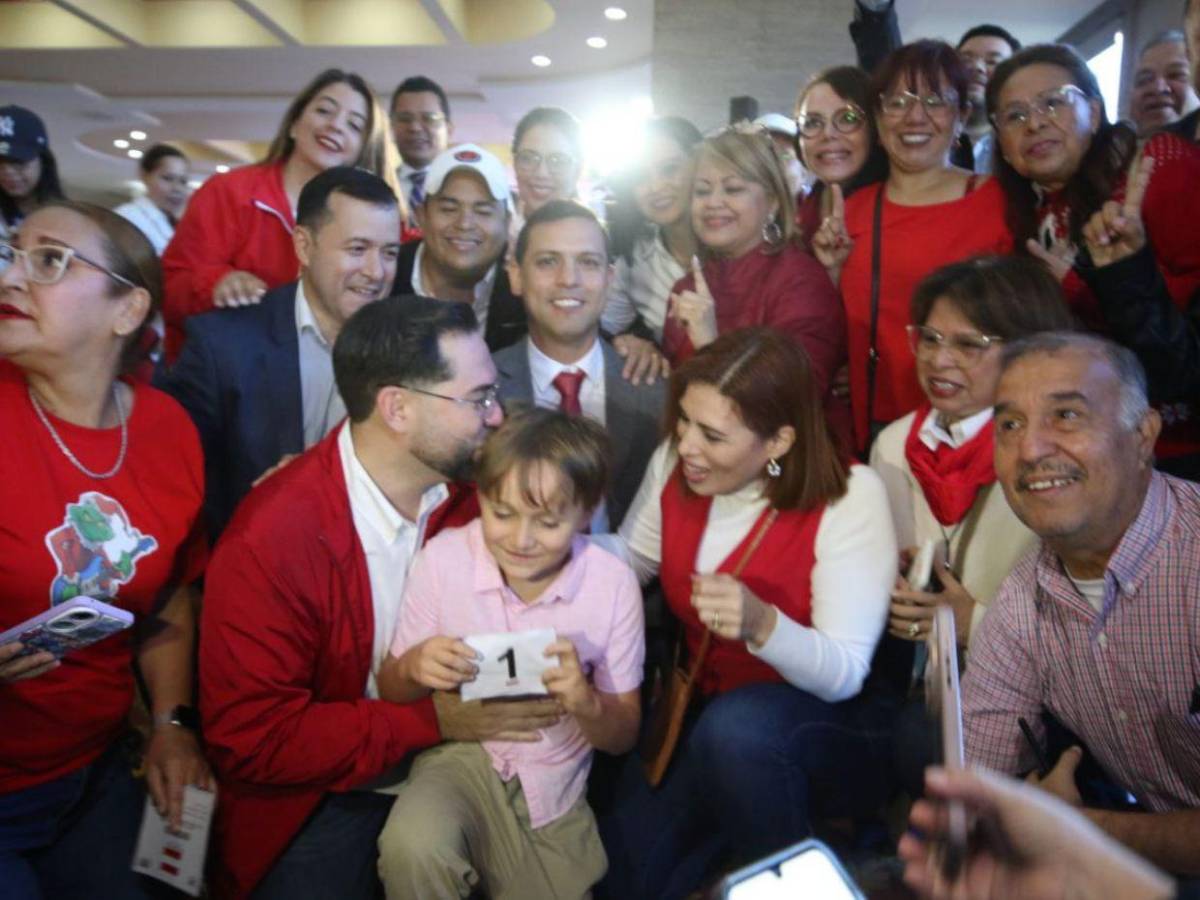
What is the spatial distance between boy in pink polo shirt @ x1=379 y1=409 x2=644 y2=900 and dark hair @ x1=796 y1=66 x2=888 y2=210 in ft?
5.00

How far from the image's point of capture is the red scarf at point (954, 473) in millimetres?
2131

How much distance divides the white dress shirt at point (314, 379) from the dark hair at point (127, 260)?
20.3 inches

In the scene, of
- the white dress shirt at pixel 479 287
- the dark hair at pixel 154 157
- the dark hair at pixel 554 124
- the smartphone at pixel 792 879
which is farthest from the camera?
the dark hair at pixel 154 157

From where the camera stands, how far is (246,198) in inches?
125

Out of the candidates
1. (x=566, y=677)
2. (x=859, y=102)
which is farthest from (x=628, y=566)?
(x=859, y=102)

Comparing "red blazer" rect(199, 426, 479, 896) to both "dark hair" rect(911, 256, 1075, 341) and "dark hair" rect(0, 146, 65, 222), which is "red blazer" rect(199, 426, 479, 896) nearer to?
"dark hair" rect(911, 256, 1075, 341)

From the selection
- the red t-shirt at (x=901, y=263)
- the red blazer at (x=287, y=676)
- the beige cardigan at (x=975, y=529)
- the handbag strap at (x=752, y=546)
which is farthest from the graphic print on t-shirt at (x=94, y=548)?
the red t-shirt at (x=901, y=263)

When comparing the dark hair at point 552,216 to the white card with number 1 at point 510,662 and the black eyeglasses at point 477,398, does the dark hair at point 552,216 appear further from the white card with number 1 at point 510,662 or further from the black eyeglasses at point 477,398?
the white card with number 1 at point 510,662

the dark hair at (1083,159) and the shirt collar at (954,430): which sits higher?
the dark hair at (1083,159)

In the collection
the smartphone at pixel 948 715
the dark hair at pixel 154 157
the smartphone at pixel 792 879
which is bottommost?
the smartphone at pixel 792 879

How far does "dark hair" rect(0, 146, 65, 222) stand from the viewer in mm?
3607

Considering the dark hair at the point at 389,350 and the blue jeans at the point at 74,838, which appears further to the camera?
the dark hair at the point at 389,350

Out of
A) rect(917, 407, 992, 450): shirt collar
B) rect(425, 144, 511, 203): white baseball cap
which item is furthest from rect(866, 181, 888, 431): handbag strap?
rect(425, 144, 511, 203): white baseball cap

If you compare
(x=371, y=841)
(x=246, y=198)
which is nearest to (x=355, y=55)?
(x=246, y=198)
